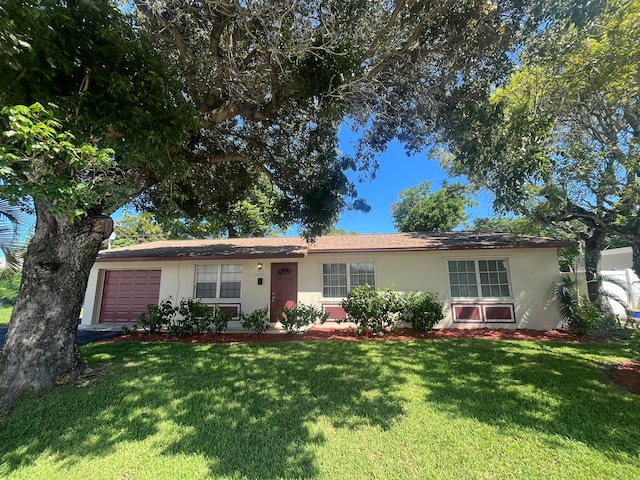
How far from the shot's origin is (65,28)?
373 cm

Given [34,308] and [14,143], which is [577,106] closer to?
[14,143]

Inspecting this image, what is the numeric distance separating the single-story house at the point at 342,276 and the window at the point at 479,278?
0.11 ft

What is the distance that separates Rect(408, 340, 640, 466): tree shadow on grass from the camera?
12.1 feet

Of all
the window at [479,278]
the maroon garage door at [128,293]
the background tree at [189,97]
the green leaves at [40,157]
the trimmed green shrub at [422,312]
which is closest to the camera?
the green leaves at [40,157]

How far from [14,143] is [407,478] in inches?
212

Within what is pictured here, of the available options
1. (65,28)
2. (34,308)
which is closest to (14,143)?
(65,28)

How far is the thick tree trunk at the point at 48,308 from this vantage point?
483 cm

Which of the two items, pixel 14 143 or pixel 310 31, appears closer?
pixel 14 143

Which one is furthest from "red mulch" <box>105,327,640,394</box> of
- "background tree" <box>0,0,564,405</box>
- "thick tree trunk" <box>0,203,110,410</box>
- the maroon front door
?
"thick tree trunk" <box>0,203,110,410</box>

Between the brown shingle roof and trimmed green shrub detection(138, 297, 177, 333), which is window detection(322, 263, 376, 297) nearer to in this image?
the brown shingle roof

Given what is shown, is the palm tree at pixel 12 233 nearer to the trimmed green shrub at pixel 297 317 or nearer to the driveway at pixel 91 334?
the driveway at pixel 91 334

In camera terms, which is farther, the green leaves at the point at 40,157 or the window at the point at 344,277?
the window at the point at 344,277

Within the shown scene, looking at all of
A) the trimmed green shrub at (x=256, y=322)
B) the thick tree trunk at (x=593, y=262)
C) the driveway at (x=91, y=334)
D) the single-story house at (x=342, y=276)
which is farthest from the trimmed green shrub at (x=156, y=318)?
the thick tree trunk at (x=593, y=262)

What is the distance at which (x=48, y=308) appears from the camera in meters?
5.09
